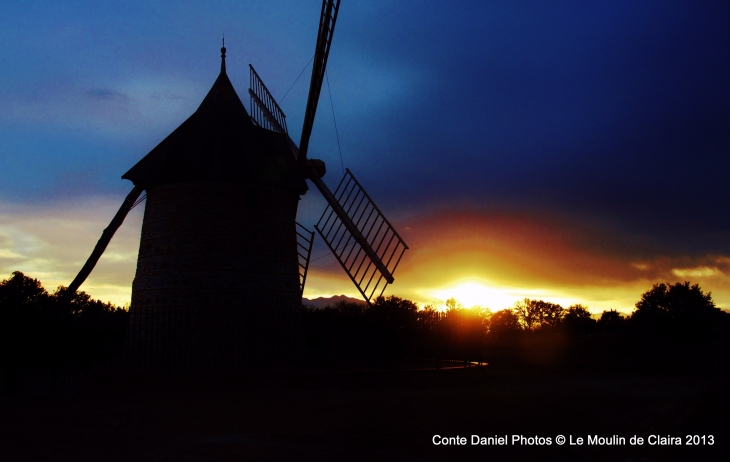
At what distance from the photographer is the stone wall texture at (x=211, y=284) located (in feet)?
51.6

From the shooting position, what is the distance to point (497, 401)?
11.5 meters

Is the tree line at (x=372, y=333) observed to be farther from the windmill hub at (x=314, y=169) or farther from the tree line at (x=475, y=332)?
the windmill hub at (x=314, y=169)

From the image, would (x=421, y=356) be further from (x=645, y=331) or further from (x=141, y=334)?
(x=645, y=331)

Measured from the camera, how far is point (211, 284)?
626 inches

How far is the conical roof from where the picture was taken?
54.4ft

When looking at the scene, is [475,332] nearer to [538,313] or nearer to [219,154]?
[219,154]

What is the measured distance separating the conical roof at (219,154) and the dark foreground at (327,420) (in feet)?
17.7

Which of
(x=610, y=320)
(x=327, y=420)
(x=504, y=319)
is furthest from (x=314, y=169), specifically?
(x=504, y=319)

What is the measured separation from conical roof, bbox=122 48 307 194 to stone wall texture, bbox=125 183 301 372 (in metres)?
0.32

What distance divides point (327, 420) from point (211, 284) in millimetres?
7088

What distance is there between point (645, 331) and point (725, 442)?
106 ft

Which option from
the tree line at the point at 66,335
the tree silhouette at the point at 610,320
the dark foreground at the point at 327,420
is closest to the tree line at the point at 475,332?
the tree silhouette at the point at 610,320

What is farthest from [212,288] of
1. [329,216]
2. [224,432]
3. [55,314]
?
[224,432]

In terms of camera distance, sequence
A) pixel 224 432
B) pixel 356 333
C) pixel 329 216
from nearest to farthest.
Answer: pixel 224 432
pixel 356 333
pixel 329 216
